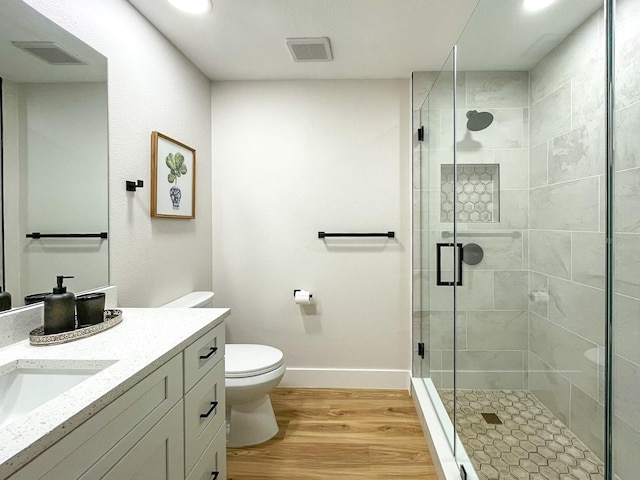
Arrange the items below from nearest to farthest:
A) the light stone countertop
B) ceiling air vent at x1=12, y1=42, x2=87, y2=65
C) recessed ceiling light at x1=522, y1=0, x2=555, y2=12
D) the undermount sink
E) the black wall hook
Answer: the light stone countertop
the undermount sink
recessed ceiling light at x1=522, y1=0, x2=555, y2=12
ceiling air vent at x1=12, y1=42, x2=87, y2=65
the black wall hook

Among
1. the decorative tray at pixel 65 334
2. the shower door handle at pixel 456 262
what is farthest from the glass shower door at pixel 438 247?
the decorative tray at pixel 65 334

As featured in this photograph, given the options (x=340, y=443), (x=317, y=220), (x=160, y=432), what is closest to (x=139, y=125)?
(x=317, y=220)

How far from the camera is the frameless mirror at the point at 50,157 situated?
1.07 m

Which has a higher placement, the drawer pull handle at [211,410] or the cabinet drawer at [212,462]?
the drawer pull handle at [211,410]

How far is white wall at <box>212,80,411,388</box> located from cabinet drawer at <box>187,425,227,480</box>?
3.92ft

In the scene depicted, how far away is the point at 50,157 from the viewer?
3.95ft

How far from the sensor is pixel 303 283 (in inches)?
100

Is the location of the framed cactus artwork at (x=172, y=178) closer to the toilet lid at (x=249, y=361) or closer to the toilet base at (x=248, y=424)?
the toilet lid at (x=249, y=361)

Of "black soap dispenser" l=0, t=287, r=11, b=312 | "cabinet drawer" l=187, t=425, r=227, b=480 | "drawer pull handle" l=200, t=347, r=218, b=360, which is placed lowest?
"cabinet drawer" l=187, t=425, r=227, b=480

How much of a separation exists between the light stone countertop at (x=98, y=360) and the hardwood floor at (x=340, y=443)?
0.93 m

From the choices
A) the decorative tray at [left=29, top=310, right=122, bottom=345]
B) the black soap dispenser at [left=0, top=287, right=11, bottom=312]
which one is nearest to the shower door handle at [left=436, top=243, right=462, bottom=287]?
the decorative tray at [left=29, top=310, right=122, bottom=345]

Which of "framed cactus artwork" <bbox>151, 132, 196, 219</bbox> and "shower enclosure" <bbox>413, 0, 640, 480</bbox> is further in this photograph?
"framed cactus artwork" <bbox>151, 132, 196, 219</bbox>

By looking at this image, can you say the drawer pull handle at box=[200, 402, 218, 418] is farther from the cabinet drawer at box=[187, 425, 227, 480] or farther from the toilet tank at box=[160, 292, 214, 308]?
the toilet tank at box=[160, 292, 214, 308]

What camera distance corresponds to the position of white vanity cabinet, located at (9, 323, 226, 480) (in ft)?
2.11
